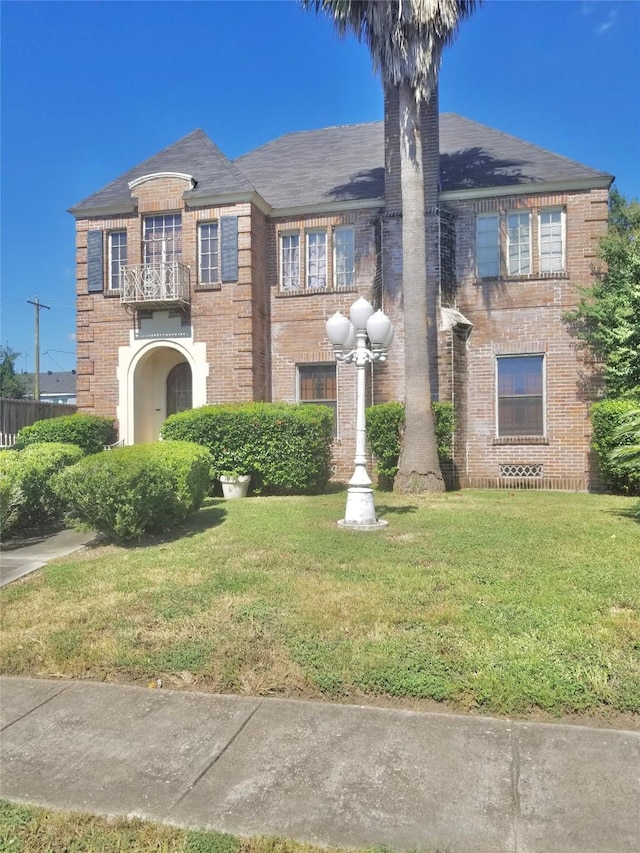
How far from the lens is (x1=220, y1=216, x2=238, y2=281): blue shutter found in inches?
578

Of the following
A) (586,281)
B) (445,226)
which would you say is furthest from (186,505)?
(586,281)

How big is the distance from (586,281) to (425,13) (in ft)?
21.0

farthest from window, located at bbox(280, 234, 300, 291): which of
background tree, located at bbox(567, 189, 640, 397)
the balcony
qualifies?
background tree, located at bbox(567, 189, 640, 397)

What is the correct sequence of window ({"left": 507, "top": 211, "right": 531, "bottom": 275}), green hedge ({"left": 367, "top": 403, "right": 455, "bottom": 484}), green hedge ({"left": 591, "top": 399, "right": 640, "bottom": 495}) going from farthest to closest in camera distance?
window ({"left": 507, "top": 211, "right": 531, "bottom": 275})
green hedge ({"left": 367, "top": 403, "right": 455, "bottom": 484})
green hedge ({"left": 591, "top": 399, "right": 640, "bottom": 495})

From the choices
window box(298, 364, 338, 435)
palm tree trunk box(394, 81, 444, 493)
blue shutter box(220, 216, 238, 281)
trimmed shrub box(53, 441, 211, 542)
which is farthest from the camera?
window box(298, 364, 338, 435)

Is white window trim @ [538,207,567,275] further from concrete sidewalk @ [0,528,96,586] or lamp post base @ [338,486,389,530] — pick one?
concrete sidewalk @ [0,528,96,586]

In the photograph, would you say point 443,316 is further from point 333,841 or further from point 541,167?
point 333,841

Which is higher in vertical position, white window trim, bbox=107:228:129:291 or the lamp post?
white window trim, bbox=107:228:129:291

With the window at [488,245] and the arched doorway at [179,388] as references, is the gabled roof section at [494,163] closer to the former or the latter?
the window at [488,245]

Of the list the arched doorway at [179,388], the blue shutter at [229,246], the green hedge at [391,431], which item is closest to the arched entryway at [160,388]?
the arched doorway at [179,388]

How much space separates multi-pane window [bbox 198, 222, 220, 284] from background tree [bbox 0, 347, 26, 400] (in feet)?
→ 97.9

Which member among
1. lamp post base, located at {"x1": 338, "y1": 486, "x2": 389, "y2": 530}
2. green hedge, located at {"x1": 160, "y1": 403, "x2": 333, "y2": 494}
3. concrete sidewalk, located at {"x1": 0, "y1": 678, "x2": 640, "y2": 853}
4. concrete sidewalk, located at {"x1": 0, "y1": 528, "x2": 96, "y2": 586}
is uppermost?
green hedge, located at {"x1": 160, "y1": 403, "x2": 333, "y2": 494}

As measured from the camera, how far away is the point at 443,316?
13.9 metres

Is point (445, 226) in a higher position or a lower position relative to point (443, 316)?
higher
